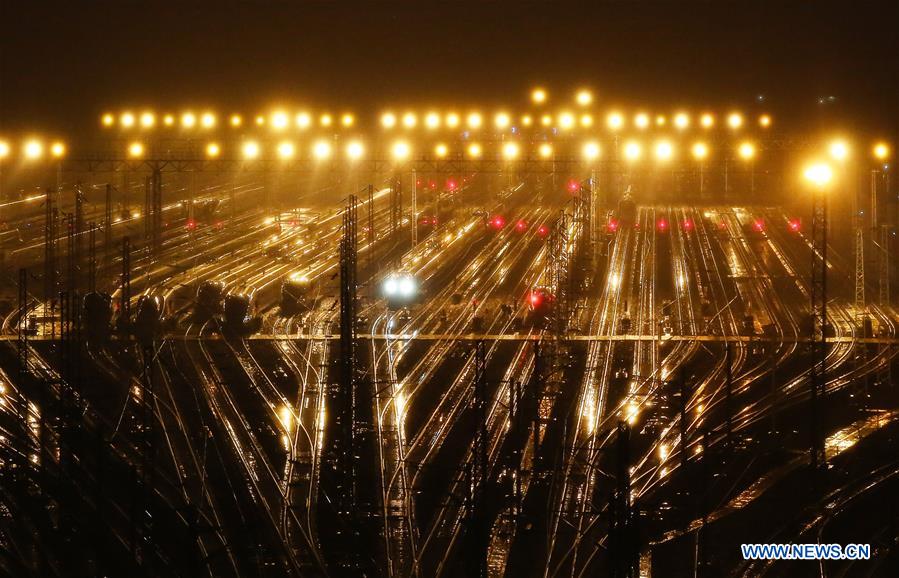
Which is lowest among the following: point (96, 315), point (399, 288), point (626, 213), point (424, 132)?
point (96, 315)

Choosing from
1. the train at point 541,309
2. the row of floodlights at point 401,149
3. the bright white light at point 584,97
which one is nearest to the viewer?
the row of floodlights at point 401,149

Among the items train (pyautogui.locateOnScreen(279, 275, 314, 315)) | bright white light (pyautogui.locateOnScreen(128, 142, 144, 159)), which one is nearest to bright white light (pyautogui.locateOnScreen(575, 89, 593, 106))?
train (pyautogui.locateOnScreen(279, 275, 314, 315))

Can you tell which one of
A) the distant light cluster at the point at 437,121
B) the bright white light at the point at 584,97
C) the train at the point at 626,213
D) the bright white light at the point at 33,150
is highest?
the bright white light at the point at 584,97

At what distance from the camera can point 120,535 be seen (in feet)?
54.9

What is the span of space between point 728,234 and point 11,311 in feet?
88.7

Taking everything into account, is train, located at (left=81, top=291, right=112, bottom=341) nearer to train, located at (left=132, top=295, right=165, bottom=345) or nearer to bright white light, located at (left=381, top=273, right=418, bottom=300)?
train, located at (left=132, top=295, right=165, bottom=345)

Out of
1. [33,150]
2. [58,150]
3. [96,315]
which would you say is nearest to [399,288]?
[96,315]

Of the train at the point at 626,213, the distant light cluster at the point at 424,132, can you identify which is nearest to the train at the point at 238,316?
the distant light cluster at the point at 424,132

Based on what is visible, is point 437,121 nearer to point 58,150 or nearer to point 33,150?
point 58,150

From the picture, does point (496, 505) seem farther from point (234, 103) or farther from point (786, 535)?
point (234, 103)

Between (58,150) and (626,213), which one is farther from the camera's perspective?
(626,213)

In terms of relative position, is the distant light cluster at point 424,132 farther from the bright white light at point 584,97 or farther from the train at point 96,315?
the train at point 96,315

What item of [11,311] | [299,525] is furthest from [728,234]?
[299,525]

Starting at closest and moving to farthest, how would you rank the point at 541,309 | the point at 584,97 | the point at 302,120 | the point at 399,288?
the point at 302,120, the point at 541,309, the point at 584,97, the point at 399,288
